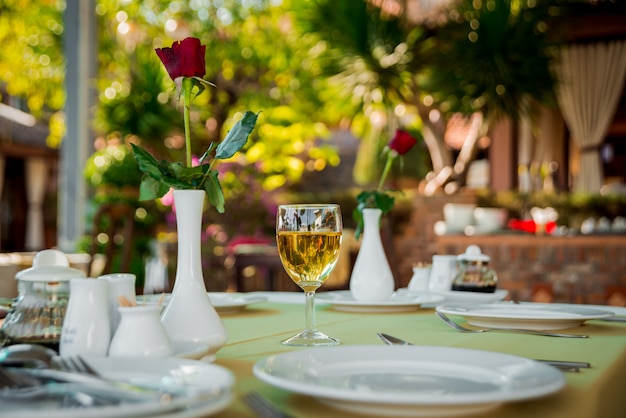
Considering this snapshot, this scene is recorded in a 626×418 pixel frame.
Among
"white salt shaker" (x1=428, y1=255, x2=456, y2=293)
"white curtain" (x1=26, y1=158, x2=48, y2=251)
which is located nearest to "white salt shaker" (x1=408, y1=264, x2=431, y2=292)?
"white salt shaker" (x1=428, y1=255, x2=456, y2=293)

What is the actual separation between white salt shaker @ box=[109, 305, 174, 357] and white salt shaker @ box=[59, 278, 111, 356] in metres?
0.02

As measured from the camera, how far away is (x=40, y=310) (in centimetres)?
80

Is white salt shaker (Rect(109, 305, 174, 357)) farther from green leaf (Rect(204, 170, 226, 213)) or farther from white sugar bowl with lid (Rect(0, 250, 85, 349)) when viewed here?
green leaf (Rect(204, 170, 226, 213))

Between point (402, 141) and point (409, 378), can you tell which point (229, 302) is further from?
point (409, 378)

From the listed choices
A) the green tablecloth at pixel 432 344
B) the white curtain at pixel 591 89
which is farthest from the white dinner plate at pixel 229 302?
the white curtain at pixel 591 89

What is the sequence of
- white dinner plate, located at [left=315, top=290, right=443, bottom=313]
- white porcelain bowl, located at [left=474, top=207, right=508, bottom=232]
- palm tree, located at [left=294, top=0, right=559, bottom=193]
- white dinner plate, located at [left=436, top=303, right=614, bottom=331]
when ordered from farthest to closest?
palm tree, located at [left=294, top=0, right=559, bottom=193], white porcelain bowl, located at [left=474, top=207, right=508, bottom=232], white dinner plate, located at [left=315, top=290, right=443, bottom=313], white dinner plate, located at [left=436, top=303, right=614, bottom=331]

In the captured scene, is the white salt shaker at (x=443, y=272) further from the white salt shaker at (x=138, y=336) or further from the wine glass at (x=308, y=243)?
the white salt shaker at (x=138, y=336)

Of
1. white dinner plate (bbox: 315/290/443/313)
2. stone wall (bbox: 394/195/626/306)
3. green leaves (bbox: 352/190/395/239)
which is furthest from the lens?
stone wall (bbox: 394/195/626/306)

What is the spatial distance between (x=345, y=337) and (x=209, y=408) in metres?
0.53

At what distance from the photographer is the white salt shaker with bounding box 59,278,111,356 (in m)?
0.74

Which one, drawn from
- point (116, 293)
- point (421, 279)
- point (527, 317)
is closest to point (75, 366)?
point (116, 293)

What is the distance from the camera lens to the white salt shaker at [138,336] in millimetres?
723

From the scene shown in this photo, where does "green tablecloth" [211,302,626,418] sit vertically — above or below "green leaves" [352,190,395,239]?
below

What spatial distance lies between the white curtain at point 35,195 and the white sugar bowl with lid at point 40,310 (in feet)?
46.2
